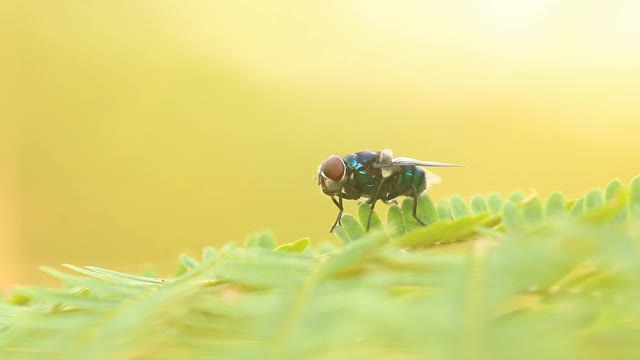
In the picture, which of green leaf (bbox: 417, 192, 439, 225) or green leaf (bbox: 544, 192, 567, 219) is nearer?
green leaf (bbox: 544, 192, 567, 219)

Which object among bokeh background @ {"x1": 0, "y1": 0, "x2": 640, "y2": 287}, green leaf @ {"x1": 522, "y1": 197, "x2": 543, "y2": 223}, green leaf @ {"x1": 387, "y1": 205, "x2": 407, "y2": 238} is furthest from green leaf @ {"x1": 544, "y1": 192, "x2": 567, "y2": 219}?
bokeh background @ {"x1": 0, "y1": 0, "x2": 640, "y2": 287}

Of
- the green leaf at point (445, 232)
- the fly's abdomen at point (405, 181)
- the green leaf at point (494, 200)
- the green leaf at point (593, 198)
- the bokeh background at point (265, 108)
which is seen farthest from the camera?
the bokeh background at point (265, 108)

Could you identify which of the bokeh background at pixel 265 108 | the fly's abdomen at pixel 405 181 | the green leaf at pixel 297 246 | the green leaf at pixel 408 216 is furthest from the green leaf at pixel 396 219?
the bokeh background at pixel 265 108

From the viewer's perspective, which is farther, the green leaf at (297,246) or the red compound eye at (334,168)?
the red compound eye at (334,168)

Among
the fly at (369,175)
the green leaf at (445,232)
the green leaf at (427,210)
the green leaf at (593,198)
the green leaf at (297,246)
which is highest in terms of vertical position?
the fly at (369,175)

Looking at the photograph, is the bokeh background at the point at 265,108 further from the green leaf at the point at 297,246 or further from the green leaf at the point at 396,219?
the green leaf at the point at 297,246

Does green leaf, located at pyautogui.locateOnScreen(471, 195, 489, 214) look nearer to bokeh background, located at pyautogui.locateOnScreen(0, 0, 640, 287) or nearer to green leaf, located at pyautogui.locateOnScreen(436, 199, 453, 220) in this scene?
green leaf, located at pyautogui.locateOnScreen(436, 199, 453, 220)

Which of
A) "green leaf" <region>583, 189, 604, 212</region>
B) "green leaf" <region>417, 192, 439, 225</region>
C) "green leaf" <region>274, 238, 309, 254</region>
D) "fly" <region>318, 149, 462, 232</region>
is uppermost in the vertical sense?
"fly" <region>318, 149, 462, 232</region>
